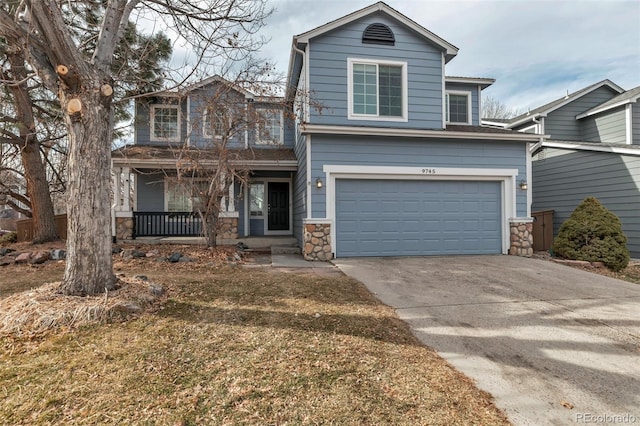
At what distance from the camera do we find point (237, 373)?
2.53 m

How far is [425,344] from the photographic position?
125 inches

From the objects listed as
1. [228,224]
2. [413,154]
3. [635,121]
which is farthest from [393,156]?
[635,121]

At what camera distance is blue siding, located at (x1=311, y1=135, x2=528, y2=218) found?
779cm

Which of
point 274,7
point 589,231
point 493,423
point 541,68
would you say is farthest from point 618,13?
point 493,423

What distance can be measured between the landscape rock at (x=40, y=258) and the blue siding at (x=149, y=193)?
434 cm

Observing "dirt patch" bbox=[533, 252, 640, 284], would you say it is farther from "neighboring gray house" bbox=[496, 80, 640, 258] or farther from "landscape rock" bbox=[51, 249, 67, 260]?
"landscape rock" bbox=[51, 249, 67, 260]

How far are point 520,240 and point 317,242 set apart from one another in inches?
225

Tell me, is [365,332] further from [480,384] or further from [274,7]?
[274,7]

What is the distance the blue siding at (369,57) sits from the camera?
8.14 m

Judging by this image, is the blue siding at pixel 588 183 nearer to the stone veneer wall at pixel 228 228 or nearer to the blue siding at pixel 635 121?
the blue siding at pixel 635 121

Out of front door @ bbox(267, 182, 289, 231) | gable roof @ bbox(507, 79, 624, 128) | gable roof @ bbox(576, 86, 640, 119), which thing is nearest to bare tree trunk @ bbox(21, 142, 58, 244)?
front door @ bbox(267, 182, 289, 231)

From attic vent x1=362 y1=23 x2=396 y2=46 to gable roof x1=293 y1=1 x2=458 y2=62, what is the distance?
1.15 feet

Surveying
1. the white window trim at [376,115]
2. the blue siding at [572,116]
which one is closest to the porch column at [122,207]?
the white window trim at [376,115]

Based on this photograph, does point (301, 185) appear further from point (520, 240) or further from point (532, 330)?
point (532, 330)
